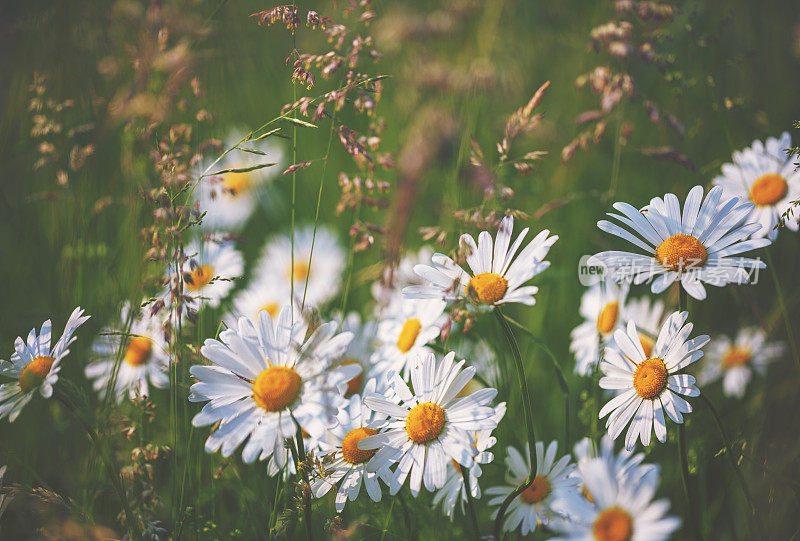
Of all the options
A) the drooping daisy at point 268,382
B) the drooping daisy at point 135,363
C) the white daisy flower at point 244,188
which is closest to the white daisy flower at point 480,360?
the drooping daisy at point 268,382

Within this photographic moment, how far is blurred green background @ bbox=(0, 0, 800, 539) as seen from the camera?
1463mm

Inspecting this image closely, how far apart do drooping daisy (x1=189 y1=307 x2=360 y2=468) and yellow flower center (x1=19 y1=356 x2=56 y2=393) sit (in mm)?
400

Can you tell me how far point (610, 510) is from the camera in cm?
82

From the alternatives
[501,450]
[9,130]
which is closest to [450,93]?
[501,450]

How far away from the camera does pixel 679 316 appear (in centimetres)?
111

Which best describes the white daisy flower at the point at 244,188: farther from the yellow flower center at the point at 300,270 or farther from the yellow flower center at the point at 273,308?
the yellow flower center at the point at 273,308

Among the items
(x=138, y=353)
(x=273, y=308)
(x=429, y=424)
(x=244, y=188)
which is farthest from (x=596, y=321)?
(x=244, y=188)

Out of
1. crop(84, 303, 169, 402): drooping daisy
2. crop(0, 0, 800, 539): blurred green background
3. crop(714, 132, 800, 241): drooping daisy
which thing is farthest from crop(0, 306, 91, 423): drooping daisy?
crop(714, 132, 800, 241): drooping daisy

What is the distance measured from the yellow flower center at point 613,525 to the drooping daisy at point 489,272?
0.41m

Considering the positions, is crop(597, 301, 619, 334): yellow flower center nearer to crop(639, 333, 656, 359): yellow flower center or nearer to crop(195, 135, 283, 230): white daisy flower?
crop(639, 333, 656, 359): yellow flower center

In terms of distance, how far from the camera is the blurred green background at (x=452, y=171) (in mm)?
1463

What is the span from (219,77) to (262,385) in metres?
1.70

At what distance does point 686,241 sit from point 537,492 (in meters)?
0.67

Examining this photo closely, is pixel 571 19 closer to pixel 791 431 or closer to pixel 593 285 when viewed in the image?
pixel 593 285
